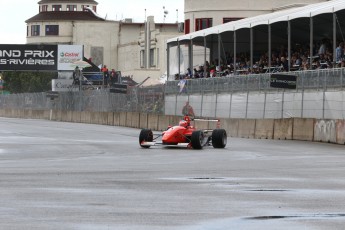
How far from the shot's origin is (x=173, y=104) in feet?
179

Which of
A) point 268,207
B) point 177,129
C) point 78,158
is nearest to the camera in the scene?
point 268,207

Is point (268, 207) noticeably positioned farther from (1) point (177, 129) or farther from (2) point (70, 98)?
(2) point (70, 98)

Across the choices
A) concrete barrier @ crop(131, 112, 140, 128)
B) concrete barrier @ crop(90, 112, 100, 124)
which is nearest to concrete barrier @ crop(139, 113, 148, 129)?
concrete barrier @ crop(131, 112, 140, 128)

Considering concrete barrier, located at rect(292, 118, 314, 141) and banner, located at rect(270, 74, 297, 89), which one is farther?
banner, located at rect(270, 74, 297, 89)

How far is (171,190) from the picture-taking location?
15.7 meters

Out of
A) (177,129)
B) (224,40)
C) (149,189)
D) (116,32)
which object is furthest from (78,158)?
(116,32)

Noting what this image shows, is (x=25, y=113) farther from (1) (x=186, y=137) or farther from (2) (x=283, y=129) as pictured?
(1) (x=186, y=137)

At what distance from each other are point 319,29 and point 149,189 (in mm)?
33426

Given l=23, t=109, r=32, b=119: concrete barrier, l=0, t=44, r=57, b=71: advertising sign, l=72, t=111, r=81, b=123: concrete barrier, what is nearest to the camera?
l=72, t=111, r=81, b=123: concrete barrier

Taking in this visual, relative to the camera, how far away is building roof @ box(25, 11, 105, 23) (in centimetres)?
17188

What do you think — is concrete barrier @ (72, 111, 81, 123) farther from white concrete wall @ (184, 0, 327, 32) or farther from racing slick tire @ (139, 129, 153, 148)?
racing slick tire @ (139, 129, 153, 148)

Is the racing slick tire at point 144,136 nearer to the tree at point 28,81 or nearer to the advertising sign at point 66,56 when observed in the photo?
the advertising sign at point 66,56

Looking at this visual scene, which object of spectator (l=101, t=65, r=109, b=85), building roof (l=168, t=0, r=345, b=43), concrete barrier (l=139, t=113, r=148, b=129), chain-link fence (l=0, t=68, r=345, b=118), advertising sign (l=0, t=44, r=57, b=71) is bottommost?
concrete barrier (l=139, t=113, r=148, b=129)

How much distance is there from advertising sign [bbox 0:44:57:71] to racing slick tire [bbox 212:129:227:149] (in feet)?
231
